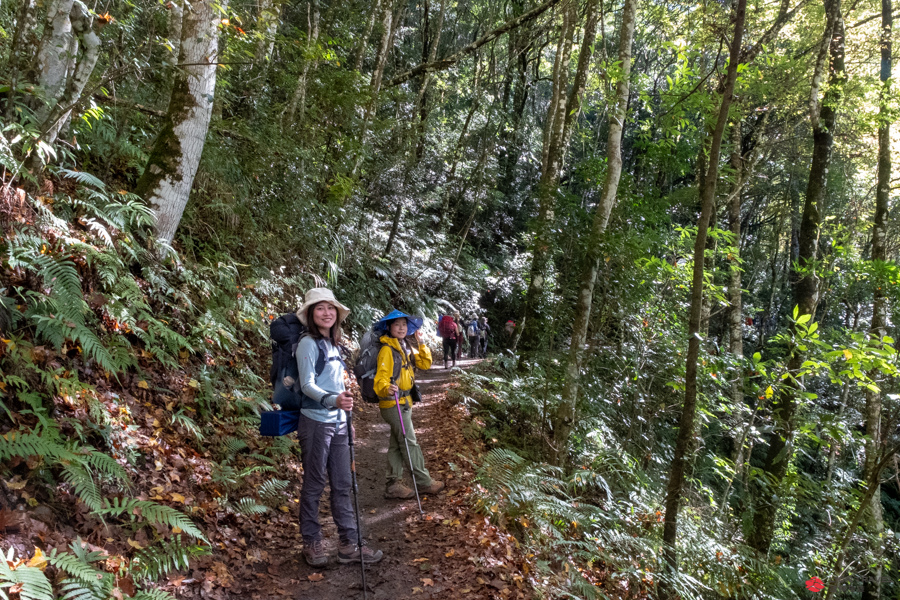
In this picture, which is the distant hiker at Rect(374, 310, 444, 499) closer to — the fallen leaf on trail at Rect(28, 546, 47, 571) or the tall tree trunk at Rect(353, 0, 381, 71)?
the fallen leaf on trail at Rect(28, 546, 47, 571)

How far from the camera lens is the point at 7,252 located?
4.16m

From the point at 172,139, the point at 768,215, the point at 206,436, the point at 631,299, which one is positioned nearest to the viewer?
the point at 206,436

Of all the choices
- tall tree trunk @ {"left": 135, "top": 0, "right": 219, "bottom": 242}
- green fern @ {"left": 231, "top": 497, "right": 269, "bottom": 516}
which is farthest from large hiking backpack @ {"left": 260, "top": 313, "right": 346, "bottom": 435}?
tall tree trunk @ {"left": 135, "top": 0, "right": 219, "bottom": 242}

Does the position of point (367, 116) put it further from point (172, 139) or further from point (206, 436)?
point (206, 436)

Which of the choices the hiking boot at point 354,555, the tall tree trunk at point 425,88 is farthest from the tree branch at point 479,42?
the hiking boot at point 354,555

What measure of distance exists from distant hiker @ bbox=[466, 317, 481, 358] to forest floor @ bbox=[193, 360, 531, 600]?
42.8ft

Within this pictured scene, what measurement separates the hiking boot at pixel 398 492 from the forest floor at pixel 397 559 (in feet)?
0.29

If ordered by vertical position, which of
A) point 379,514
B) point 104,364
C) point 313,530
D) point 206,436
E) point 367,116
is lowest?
point 379,514

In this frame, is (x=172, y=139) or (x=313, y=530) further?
(x=172, y=139)

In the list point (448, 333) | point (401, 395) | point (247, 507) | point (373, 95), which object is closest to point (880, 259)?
point (401, 395)

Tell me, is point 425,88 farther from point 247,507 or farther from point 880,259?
point 247,507

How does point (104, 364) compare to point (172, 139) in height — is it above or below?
below

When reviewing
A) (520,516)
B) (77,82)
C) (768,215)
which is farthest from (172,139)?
(768,215)

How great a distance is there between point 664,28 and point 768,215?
2524 cm
